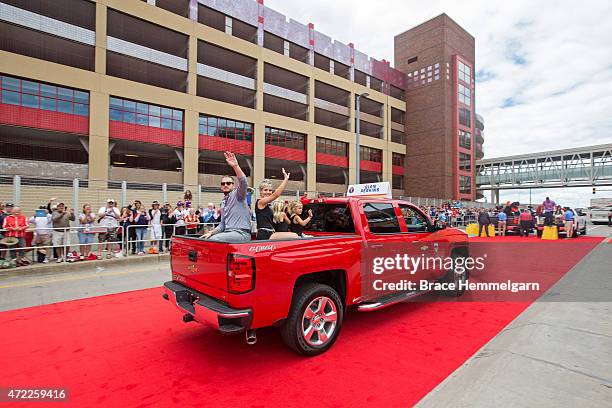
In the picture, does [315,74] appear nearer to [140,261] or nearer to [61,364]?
[140,261]

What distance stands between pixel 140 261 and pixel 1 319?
16.5 ft

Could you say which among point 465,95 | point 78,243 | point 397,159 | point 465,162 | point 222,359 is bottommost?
point 222,359

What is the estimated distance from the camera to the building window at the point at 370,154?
42.0 metres

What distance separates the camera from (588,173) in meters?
52.7

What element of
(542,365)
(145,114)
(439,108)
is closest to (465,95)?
(439,108)

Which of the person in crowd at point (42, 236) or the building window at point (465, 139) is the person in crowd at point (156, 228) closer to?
the person in crowd at point (42, 236)

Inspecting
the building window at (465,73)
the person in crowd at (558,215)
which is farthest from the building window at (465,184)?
the person in crowd at (558,215)

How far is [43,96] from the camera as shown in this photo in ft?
70.2

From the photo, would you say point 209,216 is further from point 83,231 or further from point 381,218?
point 381,218

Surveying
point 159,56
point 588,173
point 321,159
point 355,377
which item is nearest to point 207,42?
point 159,56

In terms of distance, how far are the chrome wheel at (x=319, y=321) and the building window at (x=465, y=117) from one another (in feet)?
162

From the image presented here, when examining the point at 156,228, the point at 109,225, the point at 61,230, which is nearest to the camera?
the point at 61,230

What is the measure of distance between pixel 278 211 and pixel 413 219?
2.23 m

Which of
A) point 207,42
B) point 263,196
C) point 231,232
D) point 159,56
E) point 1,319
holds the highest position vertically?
point 207,42
